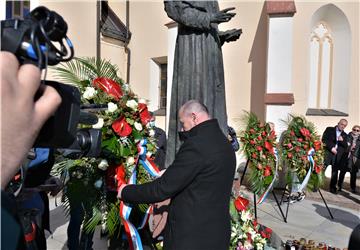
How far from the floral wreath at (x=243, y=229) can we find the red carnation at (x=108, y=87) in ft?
5.81

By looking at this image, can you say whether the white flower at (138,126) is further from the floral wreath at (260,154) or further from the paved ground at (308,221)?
the floral wreath at (260,154)

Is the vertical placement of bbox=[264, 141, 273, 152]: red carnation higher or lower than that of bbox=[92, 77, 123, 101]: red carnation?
lower

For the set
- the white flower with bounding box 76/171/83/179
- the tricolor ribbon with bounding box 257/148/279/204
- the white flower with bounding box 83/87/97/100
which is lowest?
the tricolor ribbon with bounding box 257/148/279/204

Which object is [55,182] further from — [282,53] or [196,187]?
[282,53]

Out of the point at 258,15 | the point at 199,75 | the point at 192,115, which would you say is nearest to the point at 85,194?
the point at 192,115

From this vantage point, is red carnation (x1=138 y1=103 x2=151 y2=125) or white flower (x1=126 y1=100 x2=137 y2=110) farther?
red carnation (x1=138 y1=103 x2=151 y2=125)

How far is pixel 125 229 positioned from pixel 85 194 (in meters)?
0.44

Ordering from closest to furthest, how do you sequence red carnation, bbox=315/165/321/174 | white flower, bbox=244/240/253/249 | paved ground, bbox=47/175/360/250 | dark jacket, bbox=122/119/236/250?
dark jacket, bbox=122/119/236/250, white flower, bbox=244/240/253/249, paved ground, bbox=47/175/360/250, red carnation, bbox=315/165/321/174

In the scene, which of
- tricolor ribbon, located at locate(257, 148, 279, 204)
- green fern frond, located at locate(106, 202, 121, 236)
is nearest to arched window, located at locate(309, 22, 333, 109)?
tricolor ribbon, located at locate(257, 148, 279, 204)

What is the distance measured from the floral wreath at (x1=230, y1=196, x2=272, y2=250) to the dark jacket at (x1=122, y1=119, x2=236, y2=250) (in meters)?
1.20

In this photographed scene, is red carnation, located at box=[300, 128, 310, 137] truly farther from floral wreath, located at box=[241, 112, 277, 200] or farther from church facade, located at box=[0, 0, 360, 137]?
church facade, located at box=[0, 0, 360, 137]

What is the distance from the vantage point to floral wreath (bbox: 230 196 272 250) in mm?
3586

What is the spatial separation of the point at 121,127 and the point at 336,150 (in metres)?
7.46

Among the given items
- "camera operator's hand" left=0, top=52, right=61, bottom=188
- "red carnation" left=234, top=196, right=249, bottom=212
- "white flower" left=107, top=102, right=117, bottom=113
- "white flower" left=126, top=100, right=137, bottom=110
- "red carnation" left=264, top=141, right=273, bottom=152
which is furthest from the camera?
"red carnation" left=264, top=141, right=273, bottom=152
